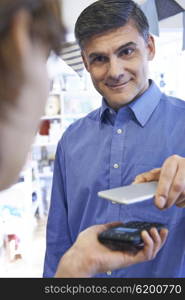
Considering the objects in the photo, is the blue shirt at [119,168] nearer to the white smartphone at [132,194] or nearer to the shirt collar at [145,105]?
the shirt collar at [145,105]

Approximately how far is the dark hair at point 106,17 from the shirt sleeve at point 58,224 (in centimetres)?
34

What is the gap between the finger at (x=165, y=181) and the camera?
1.84ft

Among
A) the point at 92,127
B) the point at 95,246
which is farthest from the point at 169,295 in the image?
the point at 92,127

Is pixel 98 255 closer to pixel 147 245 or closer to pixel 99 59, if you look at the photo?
pixel 147 245

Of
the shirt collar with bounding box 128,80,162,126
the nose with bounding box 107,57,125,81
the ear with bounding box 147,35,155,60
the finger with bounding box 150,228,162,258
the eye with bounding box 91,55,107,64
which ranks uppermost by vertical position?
the ear with bounding box 147,35,155,60

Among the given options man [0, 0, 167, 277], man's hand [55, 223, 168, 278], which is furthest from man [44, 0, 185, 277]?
man [0, 0, 167, 277]

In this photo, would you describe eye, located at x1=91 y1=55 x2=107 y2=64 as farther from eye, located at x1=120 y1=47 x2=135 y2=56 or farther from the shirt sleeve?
the shirt sleeve

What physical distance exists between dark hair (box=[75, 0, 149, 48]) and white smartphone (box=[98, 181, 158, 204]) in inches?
15.9

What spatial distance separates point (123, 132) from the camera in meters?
0.80

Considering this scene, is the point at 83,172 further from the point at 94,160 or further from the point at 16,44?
the point at 16,44

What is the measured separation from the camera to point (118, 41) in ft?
2.47

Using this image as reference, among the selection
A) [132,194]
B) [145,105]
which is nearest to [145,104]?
[145,105]

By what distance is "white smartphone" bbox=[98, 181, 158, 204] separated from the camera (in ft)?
1.59

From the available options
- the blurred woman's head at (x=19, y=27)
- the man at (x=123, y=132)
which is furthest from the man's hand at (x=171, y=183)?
→ the blurred woman's head at (x=19, y=27)
